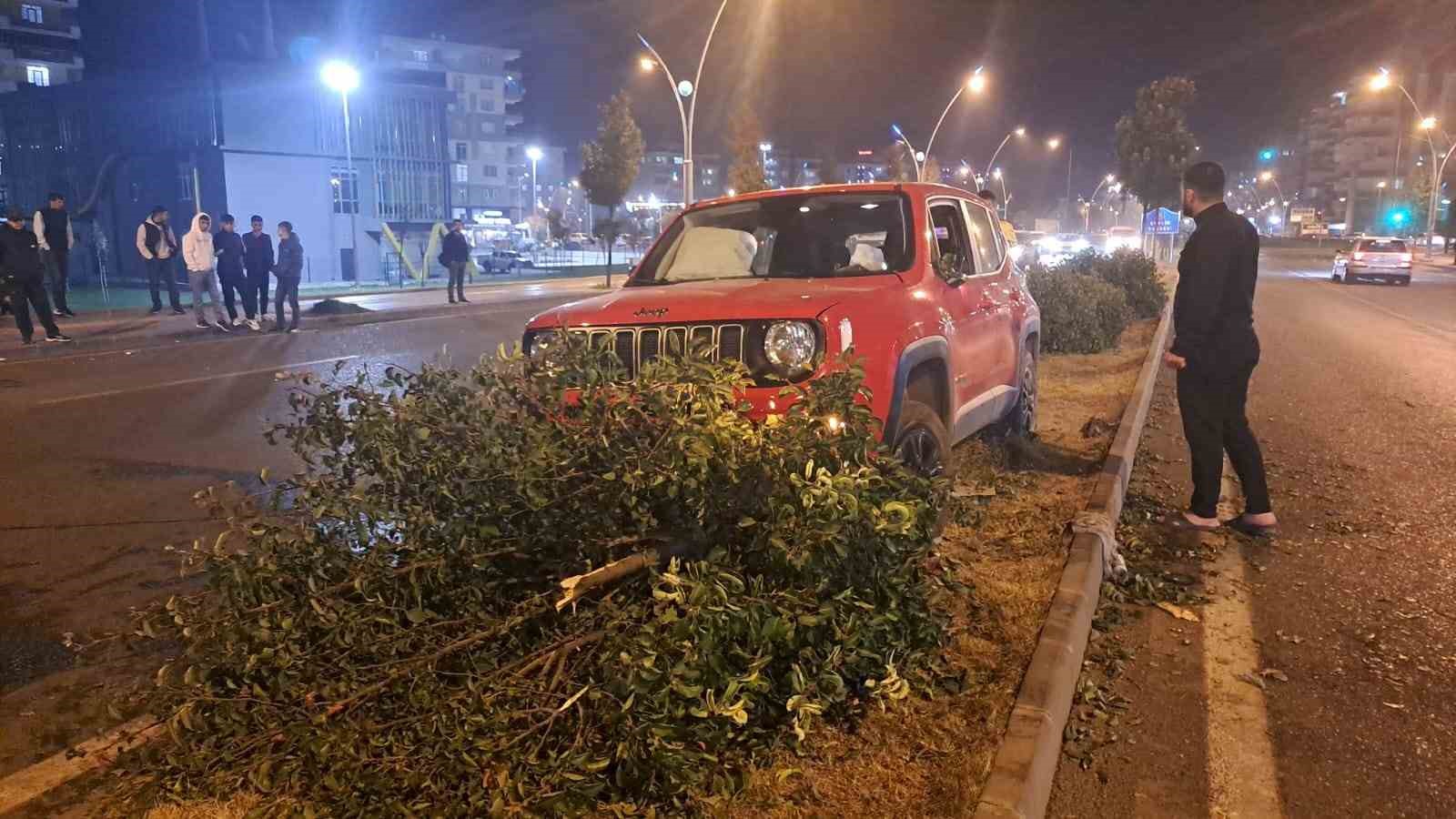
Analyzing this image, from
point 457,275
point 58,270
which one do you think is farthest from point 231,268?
point 457,275

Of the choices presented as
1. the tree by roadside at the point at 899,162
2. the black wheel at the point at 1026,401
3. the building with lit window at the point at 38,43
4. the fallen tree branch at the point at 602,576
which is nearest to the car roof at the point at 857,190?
the black wheel at the point at 1026,401

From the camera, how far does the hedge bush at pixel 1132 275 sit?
17.8 meters

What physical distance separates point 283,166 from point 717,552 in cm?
3189

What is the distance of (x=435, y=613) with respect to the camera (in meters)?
3.29

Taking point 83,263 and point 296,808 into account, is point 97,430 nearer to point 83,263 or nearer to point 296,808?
point 296,808

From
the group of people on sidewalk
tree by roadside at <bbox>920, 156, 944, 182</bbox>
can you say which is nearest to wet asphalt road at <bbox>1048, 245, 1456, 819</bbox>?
the group of people on sidewalk

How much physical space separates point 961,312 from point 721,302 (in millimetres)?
1737

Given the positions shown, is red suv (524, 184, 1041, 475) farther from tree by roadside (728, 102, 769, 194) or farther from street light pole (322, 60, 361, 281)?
tree by roadside (728, 102, 769, 194)

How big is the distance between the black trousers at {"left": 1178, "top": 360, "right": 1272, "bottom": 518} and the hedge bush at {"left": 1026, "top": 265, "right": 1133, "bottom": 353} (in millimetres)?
7476

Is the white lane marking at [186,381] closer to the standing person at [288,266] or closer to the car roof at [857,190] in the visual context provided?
the standing person at [288,266]

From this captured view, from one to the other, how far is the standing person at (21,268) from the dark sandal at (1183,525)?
1450cm

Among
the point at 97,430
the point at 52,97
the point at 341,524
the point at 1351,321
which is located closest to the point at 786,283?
the point at 341,524

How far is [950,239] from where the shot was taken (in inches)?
242

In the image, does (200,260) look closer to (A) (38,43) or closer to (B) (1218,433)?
(B) (1218,433)
